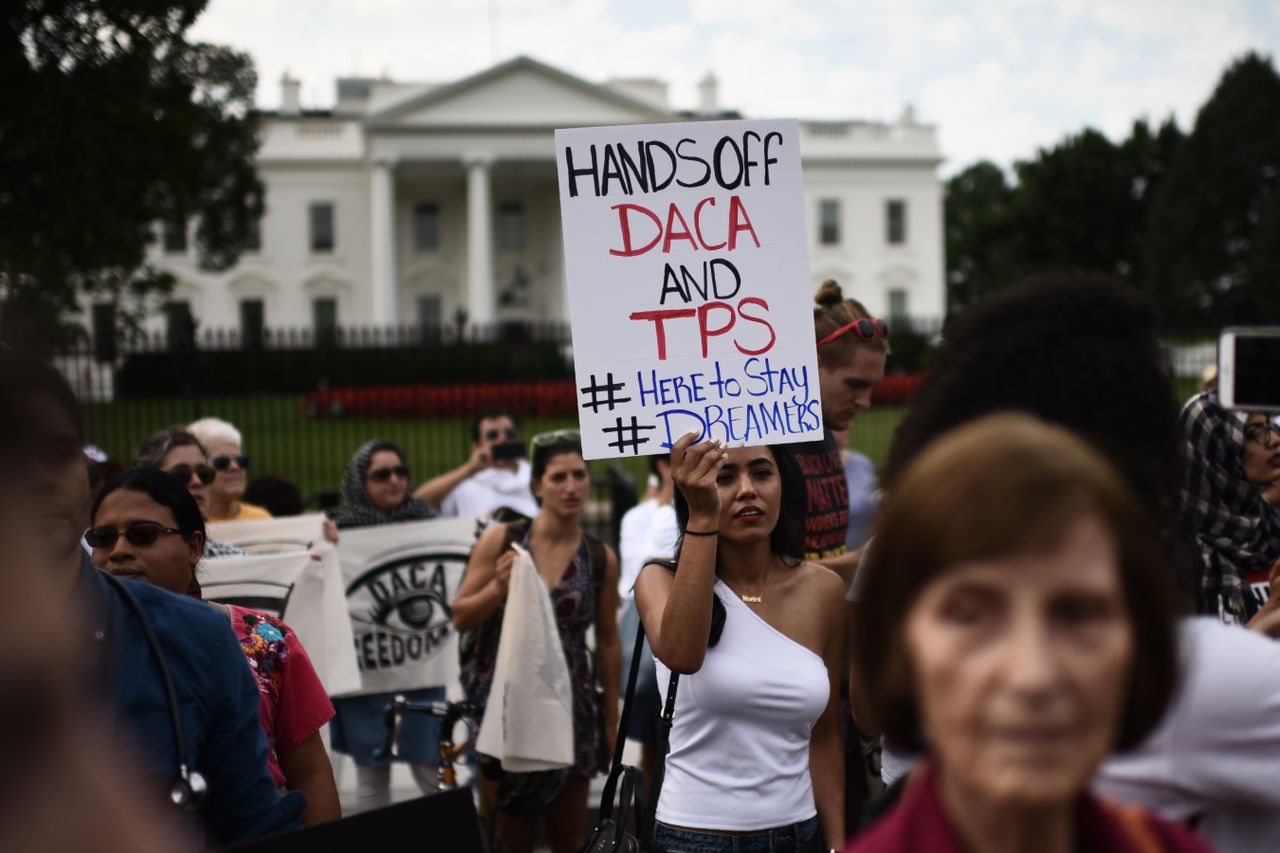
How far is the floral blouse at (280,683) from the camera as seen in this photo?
280 cm

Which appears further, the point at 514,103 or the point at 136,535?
the point at 514,103

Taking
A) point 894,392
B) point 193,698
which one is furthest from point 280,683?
point 894,392

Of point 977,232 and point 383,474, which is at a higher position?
point 977,232

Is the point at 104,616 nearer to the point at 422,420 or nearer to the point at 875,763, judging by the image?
the point at 875,763

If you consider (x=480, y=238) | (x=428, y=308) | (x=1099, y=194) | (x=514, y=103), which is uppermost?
(x=514, y=103)

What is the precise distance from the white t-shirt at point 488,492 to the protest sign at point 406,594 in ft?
4.26

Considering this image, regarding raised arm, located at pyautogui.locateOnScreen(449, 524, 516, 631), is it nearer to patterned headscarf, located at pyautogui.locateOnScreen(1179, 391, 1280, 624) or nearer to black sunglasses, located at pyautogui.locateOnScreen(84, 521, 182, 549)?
black sunglasses, located at pyautogui.locateOnScreen(84, 521, 182, 549)

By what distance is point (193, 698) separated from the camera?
2.03 meters

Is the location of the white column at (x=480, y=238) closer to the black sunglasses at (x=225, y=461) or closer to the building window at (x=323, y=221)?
the building window at (x=323, y=221)

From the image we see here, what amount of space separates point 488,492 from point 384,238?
4726 cm

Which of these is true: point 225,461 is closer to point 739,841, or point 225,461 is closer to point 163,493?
point 163,493

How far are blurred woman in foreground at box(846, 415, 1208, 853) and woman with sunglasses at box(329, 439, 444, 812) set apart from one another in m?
4.66

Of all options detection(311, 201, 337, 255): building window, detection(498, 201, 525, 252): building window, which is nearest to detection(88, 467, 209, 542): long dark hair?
detection(498, 201, 525, 252): building window

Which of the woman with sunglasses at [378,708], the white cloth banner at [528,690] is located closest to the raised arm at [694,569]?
the white cloth banner at [528,690]
